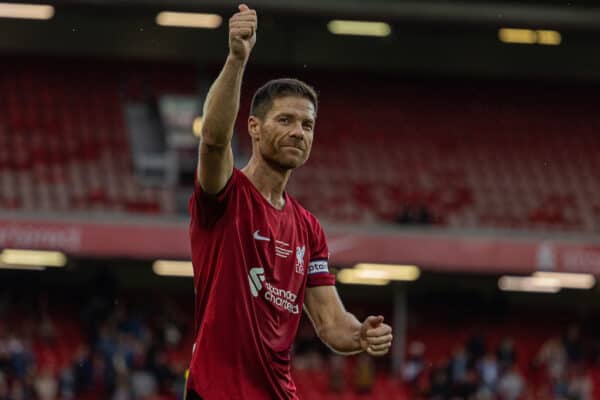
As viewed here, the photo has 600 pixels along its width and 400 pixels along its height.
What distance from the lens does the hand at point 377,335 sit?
17.5ft

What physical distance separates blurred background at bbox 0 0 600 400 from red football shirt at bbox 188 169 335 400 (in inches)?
573

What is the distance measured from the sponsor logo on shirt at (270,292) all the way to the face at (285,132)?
46 centimetres

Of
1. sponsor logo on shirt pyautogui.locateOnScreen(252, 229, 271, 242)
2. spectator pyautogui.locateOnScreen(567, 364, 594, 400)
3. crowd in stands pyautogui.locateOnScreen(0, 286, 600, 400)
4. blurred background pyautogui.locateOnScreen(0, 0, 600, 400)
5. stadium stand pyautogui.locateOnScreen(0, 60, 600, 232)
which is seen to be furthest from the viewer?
stadium stand pyautogui.locateOnScreen(0, 60, 600, 232)

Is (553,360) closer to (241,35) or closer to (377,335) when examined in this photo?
(377,335)

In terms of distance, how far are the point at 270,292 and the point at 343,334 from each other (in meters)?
0.57

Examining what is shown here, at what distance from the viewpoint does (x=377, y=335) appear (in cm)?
535

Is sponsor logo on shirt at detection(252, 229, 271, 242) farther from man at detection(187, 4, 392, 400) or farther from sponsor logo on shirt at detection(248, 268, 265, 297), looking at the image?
sponsor logo on shirt at detection(248, 268, 265, 297)

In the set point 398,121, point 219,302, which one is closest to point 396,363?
point 398,121

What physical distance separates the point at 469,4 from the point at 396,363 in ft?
24.8

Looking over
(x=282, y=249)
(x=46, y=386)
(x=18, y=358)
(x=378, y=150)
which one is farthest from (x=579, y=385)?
(x=282, y=249)

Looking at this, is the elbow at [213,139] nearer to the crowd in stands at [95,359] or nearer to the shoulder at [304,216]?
the shoulder at [304,216]

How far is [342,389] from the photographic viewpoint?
21.1 m

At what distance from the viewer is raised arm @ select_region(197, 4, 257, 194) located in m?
4.84

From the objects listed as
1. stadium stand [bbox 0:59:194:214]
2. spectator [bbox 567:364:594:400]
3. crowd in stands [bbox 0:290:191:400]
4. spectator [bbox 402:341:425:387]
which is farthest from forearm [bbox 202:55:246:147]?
stadium stand [bbox 0:59:194:214]
